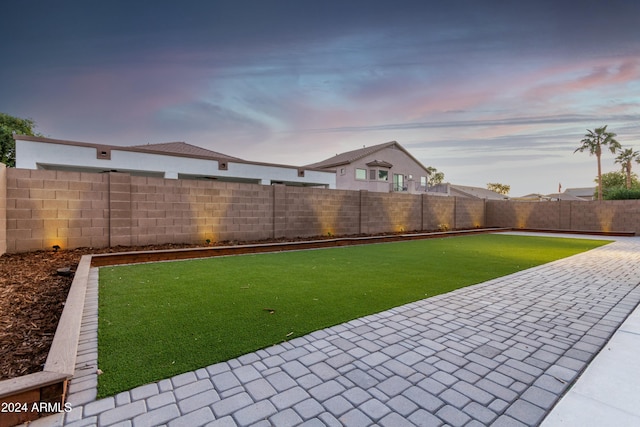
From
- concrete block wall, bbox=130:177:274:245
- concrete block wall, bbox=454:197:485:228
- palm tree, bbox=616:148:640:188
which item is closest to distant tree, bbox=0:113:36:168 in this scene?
concrete block wall, bbox=130:177:274:245

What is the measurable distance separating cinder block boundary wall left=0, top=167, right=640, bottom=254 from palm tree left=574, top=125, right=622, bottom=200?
22.3 meters

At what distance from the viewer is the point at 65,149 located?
1262 centimetres

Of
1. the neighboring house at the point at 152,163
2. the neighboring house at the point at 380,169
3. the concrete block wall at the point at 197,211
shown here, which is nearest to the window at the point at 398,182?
the neighboring house at the point at 380,169

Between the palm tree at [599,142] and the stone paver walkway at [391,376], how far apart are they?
128 feet

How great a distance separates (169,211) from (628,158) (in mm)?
52417

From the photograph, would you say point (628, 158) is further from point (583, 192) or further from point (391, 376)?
point (391, 376)

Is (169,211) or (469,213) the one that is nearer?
(169,211)

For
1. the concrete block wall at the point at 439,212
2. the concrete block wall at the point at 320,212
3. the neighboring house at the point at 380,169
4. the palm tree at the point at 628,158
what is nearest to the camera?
the concrete block wall at the point at 320,212

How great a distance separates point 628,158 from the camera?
36.8 metres

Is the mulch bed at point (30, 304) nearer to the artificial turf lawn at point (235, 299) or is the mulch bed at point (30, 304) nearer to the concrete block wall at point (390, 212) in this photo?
the artificial turf lawn at point (235, 299)

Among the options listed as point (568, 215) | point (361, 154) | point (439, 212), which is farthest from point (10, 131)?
point (568, 215)

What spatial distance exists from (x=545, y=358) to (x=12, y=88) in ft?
65.0

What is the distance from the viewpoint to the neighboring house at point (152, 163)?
12212 millimetres

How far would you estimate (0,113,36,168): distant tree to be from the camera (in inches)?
829
